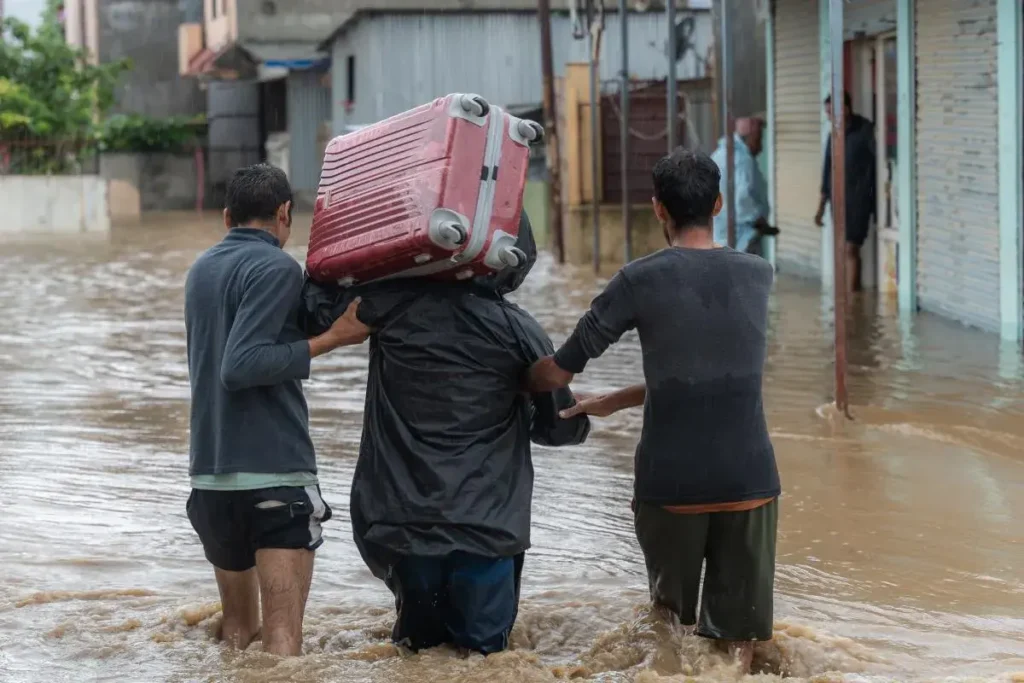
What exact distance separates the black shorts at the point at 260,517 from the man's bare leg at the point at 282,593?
3cm

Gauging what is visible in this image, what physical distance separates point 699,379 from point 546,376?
418mm

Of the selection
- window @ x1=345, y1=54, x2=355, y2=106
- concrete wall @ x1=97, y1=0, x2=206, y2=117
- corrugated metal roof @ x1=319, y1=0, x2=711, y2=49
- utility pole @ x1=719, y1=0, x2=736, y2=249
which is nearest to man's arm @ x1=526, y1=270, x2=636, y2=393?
utility pole @ x1=719, y1=0, x2=736, y2=249

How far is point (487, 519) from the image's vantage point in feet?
14.0

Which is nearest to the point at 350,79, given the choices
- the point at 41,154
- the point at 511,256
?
the point at 41,154

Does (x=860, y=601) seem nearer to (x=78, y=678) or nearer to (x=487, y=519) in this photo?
(x=487, y=519)

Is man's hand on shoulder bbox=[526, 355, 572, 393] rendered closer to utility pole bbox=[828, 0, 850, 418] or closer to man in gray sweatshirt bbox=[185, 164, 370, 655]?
man in gray sweatshirt bbox=[185, 164, 370, 655]

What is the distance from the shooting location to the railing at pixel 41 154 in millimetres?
→ 26906

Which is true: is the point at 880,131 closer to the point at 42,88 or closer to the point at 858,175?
the point at 858,175

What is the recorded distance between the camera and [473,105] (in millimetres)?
4207

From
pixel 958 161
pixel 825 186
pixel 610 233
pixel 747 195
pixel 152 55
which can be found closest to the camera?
pixel 958 161

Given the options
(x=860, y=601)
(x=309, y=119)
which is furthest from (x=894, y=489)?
(x=309, y=119)

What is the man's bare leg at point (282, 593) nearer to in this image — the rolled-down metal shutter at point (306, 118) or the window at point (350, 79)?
the window at point (350, 79)

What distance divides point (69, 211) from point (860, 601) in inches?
921

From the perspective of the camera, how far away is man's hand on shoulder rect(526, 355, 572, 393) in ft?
14.1
